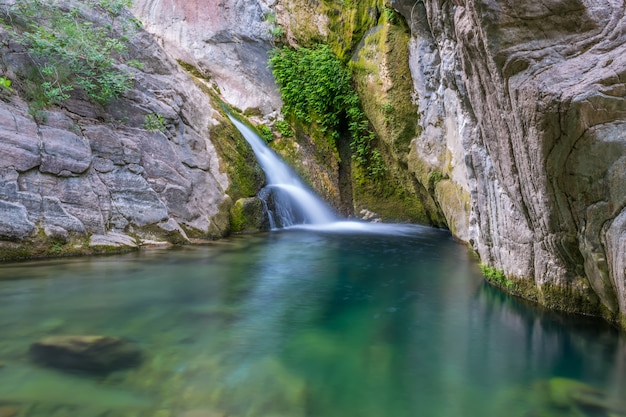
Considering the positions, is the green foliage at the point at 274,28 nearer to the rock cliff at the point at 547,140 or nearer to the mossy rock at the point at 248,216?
the mossy rock at the point at 248,216

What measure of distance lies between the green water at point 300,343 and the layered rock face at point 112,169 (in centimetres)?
81

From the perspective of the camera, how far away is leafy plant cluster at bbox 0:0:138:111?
7934mm

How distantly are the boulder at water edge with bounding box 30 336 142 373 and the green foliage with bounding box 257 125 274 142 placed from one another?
10055 millimetres

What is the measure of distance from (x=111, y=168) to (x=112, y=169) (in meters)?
0.03

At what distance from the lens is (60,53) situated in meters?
8.06

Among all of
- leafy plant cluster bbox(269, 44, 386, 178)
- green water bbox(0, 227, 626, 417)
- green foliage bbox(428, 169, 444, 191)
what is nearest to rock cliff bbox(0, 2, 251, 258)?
green water bbox(0, 227, 626, 417)

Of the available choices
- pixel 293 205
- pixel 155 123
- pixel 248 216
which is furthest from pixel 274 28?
pixel 248 216

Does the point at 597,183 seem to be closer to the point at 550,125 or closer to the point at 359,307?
the point at 550,125

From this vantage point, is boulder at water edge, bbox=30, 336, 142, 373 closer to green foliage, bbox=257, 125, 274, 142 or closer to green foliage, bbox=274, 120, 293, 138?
green foliage, bbox=257, 125, 274, 142

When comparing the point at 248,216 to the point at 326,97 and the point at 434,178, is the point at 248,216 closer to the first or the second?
the point at 434,178

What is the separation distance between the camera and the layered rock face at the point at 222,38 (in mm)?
15062

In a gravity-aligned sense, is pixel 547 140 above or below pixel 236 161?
below

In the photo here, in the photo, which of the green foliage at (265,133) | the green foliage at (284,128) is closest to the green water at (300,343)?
→ the green foliage at (265,133)

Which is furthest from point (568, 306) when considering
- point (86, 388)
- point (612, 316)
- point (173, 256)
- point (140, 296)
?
point (173, 256)
